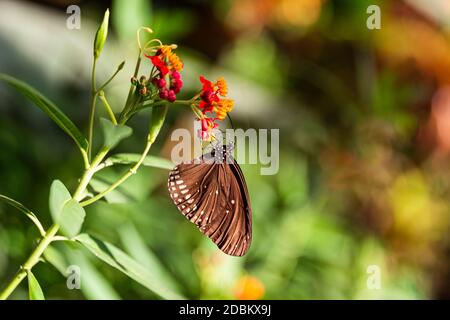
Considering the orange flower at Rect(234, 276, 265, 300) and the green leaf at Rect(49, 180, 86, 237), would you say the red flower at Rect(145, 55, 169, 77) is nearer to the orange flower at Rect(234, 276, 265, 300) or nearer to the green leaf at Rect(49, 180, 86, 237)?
the green leaf at Rect(49, 180, 86, 237)

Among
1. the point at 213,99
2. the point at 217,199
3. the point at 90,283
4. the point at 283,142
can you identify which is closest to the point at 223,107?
the point at 213,99

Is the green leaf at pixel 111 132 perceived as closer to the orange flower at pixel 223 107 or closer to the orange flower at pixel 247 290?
the orange flower at pixel 223 107

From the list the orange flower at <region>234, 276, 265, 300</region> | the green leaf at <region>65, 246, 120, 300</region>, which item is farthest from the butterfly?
the orange flower at <region>234, 276, 265, 300</region>

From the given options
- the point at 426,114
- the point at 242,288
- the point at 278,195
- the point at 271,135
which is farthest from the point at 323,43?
→ the point at 242,288

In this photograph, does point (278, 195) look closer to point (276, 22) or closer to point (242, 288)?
point (242, 288)

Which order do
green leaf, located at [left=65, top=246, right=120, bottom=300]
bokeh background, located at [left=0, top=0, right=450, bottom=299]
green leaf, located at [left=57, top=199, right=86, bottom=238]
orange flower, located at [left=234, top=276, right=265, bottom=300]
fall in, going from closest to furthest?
green leaf, located at [left=57, top=199, right=86, bottom=238] < green leaf, located at [left=65, top=246, right=120, bottom=300] < orange flower, located at [left=234, top=276, right=265, bottom=300] < bokeh background, located at [left=0, top=0, right=450, bottom=299]

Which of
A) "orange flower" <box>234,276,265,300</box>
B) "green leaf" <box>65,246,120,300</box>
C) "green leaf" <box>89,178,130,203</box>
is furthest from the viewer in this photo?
"orange flower" <box>234,276,265,300</box>
